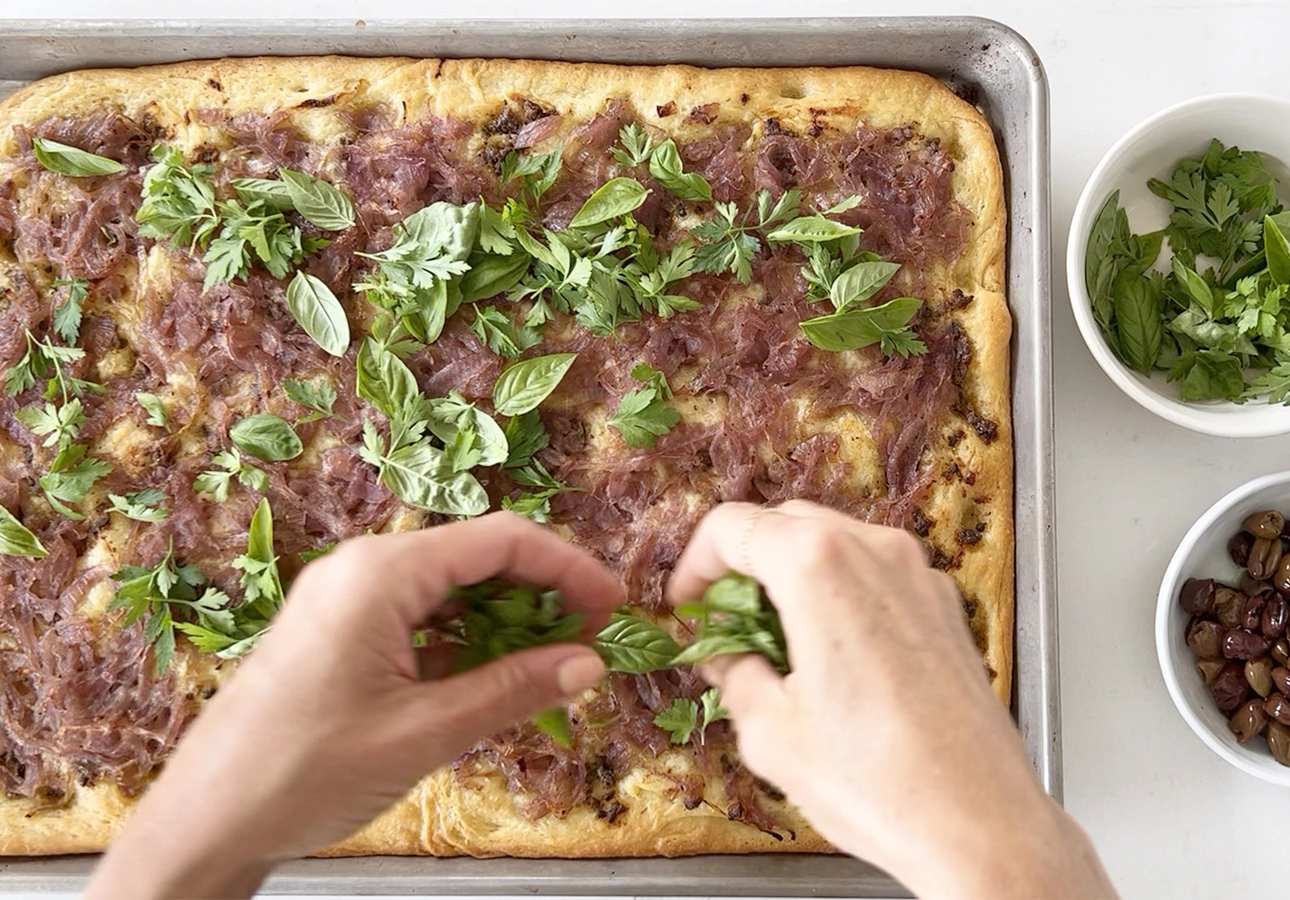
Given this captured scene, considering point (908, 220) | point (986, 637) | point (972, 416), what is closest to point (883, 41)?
point (908, 220)

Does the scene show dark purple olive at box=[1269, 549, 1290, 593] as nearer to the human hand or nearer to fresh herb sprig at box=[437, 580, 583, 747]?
fresh herb sprig at box=[437, 580, 583, 747]

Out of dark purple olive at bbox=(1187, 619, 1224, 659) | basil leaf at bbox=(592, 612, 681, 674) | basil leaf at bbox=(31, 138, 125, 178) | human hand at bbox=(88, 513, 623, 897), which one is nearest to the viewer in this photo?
human hand at bbox=(88, 513, 623, 897)

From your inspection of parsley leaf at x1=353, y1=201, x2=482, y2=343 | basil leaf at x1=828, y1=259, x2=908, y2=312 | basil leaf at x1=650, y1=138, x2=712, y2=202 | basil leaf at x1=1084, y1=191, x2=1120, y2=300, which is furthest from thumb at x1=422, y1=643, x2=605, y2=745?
basil leaf at x1=1084, y1=191, x2=1120, y2=300

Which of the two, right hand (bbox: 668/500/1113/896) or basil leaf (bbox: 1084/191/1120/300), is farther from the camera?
basil leaf (bbox: 1084/191/1120/300)

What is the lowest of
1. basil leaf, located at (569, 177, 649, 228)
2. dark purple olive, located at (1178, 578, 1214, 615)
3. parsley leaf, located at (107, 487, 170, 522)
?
dark purple olive, located at (1178, 578, 1214, 615)

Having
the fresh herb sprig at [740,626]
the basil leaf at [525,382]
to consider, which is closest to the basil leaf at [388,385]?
the basil leaf at [525,382]

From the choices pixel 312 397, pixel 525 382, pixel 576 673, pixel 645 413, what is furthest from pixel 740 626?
pixel 312 397

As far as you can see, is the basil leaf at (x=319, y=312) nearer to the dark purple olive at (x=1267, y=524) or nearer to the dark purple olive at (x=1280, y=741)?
the dark purple olive at (x=1267, y=524)

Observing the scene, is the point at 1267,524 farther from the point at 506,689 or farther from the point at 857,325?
the point at 506,689
